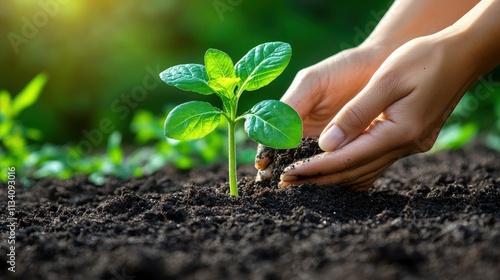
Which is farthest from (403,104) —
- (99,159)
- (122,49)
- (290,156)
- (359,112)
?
(122,49)

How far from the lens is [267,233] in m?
1.75

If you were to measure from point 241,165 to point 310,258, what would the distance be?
86.5 inches

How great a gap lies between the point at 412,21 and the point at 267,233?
1.58 meters

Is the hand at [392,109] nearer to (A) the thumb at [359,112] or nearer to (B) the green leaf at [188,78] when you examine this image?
(A) the thumb at [359,112]

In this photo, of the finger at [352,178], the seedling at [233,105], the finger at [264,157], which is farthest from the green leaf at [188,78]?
the finger at [352,178]

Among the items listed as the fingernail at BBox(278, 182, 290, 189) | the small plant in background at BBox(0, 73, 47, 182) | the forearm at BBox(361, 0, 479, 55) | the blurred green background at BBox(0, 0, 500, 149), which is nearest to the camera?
the fingernail at BBox(278, 182, 290, 189)

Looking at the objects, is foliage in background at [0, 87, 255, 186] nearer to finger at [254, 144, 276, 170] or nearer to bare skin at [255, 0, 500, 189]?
finger at [254, 144, 276, 170]

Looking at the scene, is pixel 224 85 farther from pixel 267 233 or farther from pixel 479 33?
pixel 479 33

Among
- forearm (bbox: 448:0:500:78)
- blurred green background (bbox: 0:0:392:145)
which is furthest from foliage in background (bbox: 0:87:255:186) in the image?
blurred green background (bbox: 0:0:392:145)

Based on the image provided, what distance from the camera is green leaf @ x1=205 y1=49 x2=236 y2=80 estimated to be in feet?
7.11

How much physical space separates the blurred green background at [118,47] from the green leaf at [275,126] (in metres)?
3.55

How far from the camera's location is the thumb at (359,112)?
218cm

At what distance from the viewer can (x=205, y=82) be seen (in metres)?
2.14

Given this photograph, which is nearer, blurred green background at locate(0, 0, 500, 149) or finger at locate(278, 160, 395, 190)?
finger at locate(278, 160, 395, 190)
